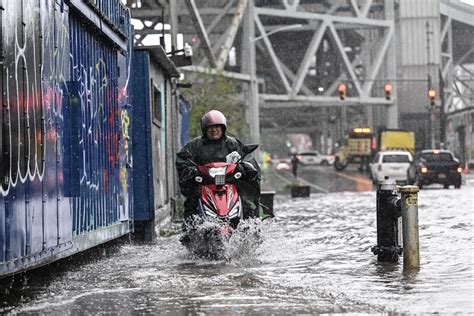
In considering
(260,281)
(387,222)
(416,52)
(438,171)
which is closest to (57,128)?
(260,281)

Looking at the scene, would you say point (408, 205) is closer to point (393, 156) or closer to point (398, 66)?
point (393, 156)

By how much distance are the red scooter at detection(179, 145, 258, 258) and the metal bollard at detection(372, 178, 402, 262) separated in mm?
1627

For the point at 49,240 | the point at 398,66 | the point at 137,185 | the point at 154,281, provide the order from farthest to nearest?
the point at 398,66 → the point at 137,185 → the point at 154,281 → the point at 49,240

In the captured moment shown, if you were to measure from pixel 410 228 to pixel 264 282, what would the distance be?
2.15 metres

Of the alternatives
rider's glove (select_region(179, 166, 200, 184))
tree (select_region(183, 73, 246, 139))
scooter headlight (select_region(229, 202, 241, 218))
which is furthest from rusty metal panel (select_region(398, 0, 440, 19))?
rider's glove (select_region(179, 166, 200, 184))

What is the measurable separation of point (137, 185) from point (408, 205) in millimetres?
6671

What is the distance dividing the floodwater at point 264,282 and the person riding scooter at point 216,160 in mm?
482

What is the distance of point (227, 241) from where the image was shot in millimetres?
13219

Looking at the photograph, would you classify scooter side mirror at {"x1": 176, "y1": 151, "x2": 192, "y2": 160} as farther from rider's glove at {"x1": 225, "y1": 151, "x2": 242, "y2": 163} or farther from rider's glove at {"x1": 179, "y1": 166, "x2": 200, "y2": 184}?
rider's glove at {"x1": 225, "y1": 151, "x2": 242, "y2": 163}

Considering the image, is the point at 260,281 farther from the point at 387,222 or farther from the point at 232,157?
the point at 232,157

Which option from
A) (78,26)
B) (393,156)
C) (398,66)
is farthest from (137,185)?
(398,66)

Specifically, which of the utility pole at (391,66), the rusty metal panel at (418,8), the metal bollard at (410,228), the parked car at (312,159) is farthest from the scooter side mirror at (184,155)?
the parked car at (312,159)

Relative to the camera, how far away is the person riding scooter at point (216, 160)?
13586mm

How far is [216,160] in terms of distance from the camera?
547 inches
